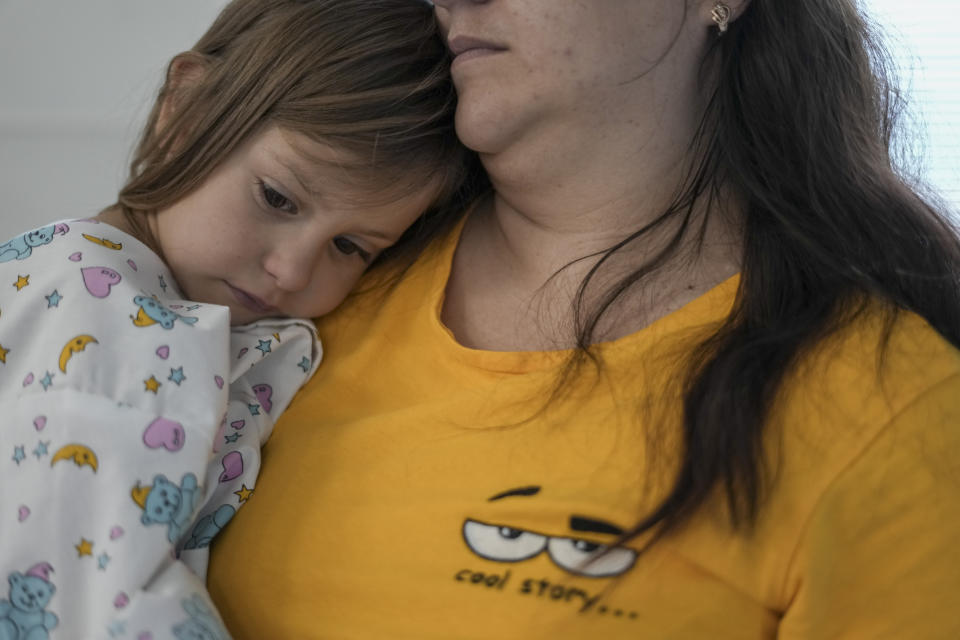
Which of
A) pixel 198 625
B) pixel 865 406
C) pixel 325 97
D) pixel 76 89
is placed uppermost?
pixel 325 97

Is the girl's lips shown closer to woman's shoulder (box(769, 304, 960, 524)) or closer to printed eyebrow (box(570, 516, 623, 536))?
printed eyebrow (box(570, 516, 623, 536))

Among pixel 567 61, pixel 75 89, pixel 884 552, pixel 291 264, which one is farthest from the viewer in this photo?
pixel 75 89

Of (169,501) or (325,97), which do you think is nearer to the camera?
(169,501)

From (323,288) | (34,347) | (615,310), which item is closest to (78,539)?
(34,347)

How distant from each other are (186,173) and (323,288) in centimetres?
21

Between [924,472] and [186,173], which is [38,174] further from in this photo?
[924,472]

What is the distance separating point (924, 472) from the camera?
0.87 metres

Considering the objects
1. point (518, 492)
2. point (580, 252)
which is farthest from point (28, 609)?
point (580, 252)

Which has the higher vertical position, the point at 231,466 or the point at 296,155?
the point at 296,155

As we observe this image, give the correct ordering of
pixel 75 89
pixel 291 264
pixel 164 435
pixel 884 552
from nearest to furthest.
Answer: pixel 884 552, pixel 164 435, pixel 291 264, pixel 75 89

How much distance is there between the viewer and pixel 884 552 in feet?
2.83

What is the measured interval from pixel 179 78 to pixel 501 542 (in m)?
0.74

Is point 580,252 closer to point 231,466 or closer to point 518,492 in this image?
point 518,492

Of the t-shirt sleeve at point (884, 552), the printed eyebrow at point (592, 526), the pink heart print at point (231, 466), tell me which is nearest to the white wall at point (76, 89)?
the pink heart print at point (231, 466)
